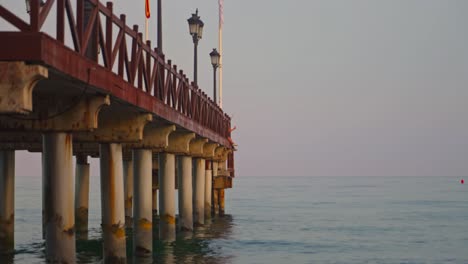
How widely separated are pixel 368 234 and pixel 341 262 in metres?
15.9

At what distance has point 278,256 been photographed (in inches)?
1297

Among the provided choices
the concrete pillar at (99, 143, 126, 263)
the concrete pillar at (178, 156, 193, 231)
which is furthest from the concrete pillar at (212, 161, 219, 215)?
the concrete pillar at (99, 143, 126, 263)

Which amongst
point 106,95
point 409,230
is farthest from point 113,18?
point 409,230

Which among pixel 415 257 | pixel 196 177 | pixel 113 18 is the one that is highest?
pixel 113 18

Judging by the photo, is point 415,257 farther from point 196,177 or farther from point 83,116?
point 83,116

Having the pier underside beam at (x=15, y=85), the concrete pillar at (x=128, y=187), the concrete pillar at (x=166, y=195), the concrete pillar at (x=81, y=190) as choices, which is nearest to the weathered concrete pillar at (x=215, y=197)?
the concrete pillar at (x=128, y=187)

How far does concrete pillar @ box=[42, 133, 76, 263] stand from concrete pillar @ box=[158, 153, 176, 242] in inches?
497

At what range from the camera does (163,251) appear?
89.6 feet

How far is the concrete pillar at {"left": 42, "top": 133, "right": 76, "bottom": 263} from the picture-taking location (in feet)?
49.3

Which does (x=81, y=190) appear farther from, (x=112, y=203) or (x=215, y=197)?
(x=215, y=197)

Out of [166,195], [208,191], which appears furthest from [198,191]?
[166,195]

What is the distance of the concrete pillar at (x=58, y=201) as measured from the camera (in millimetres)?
15023

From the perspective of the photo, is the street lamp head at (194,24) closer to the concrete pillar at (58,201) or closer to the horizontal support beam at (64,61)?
the horizontal support beam at (64,61)

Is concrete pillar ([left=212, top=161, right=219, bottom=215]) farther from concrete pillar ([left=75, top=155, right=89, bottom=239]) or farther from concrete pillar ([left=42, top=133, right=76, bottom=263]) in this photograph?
concrete pillar ([left=42, top=133, right=76, bottom=263])
